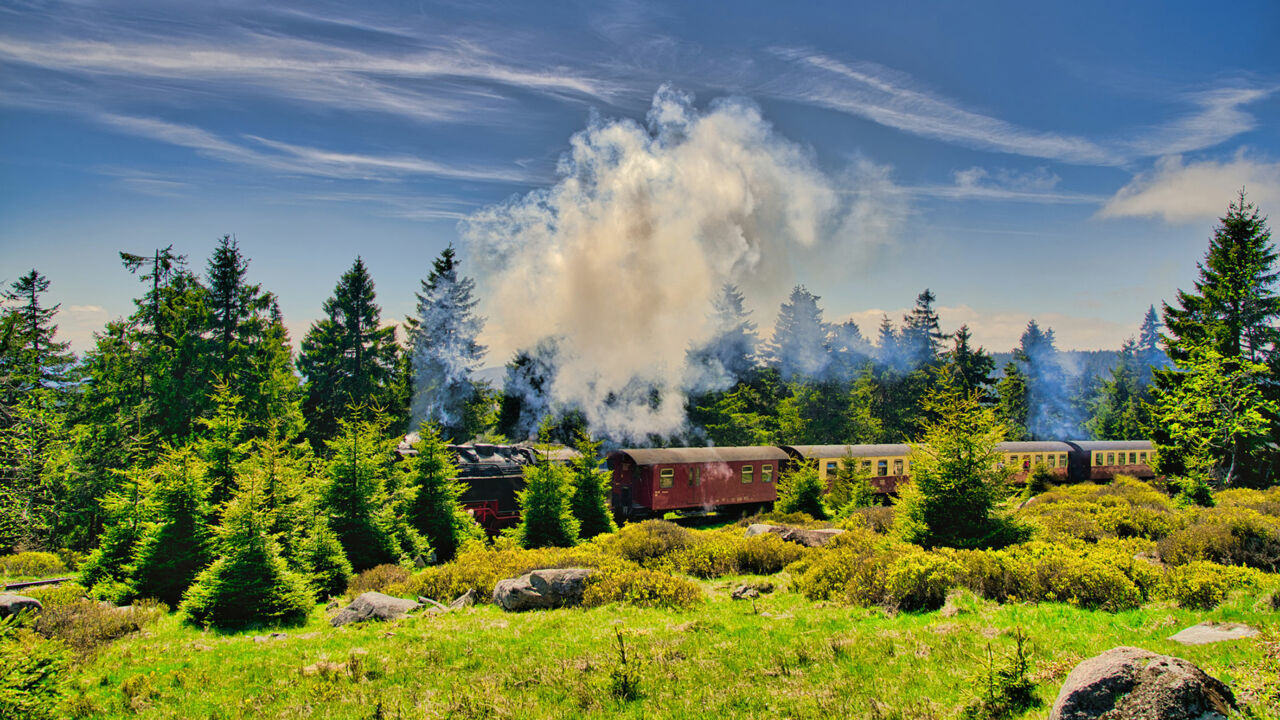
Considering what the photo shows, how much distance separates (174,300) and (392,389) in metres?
15.3

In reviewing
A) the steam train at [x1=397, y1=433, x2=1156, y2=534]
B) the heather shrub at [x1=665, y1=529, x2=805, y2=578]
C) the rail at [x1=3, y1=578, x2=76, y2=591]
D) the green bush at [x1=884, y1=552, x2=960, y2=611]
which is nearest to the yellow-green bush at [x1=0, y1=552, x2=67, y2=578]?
the rail at [x1=3, y1=578, x2=76, y2=591]

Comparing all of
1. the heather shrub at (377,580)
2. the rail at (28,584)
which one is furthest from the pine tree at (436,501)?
the rail at (28,584)

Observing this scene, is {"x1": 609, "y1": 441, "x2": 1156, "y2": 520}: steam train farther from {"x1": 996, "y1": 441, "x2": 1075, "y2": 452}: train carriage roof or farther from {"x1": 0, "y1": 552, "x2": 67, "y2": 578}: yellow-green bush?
{"x1": 0, "y1": 552, "x2": 67, "y2": 578}: yellow-green bush

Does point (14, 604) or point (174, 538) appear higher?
point (174, 538)

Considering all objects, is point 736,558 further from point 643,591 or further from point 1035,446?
point 1035,446

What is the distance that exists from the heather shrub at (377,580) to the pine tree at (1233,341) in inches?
1523

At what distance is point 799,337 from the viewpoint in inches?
2697

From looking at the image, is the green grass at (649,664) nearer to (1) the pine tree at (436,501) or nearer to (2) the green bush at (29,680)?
(2) the green bush at (29,680)

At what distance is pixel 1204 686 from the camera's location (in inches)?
222

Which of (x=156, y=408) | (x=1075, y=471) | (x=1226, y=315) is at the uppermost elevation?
(x=1226, y=315)

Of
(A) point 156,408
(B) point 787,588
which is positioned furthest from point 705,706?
(A) point 156,408

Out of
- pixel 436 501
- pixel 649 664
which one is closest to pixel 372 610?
pixel 649 664

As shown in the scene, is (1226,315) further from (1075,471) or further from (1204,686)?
(1204,686)

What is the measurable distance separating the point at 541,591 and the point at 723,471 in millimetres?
18615
